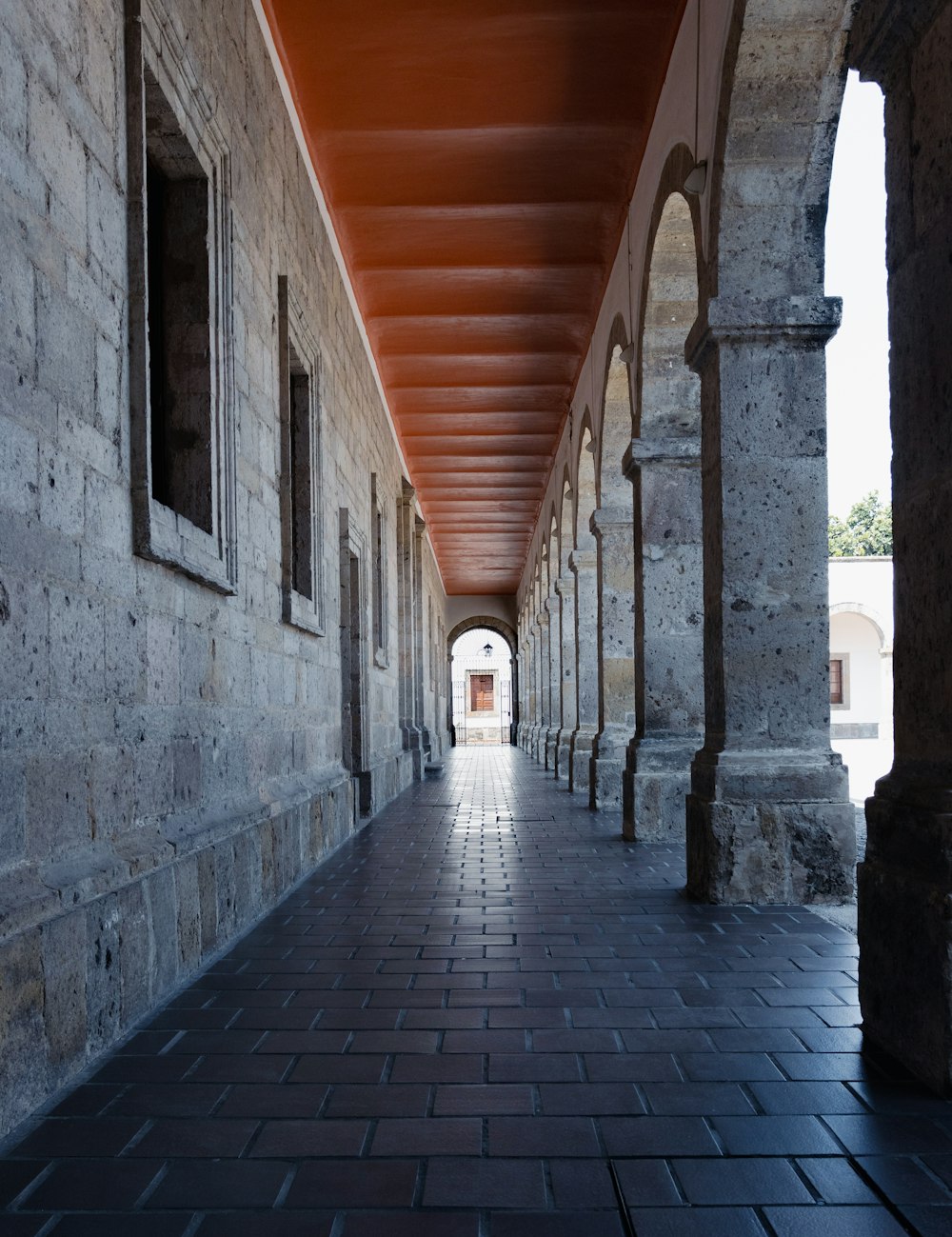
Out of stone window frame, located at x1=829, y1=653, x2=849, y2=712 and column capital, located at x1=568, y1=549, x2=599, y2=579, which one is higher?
column capital, located at x1=568, y1=549, x2=599, y2=579

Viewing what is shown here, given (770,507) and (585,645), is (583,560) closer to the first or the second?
(585,645)

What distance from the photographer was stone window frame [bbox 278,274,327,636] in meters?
5.76

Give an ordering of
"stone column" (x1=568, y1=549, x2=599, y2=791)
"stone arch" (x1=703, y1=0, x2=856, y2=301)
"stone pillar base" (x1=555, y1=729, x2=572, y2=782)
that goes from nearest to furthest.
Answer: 1. "stone arch" (x1=703, y1=0, x2=856, y2=301)
2. "stone column" (x1=568, y1=549, x2=599, y2=791)
3. "stone pillar base" (x1=555, y1=729, x2=572, y2=782)

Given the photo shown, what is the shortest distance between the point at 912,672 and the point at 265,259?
401cm

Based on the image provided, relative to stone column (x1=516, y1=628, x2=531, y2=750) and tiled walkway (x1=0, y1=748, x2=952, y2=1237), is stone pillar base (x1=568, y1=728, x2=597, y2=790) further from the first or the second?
stone column (x1=516, y1=628, x2=531, y2=750)

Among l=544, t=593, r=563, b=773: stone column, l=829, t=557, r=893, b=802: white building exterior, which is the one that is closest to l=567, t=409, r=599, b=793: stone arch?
l=544, t=593, r=563, b=773: stone column

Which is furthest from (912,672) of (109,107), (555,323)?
(555,323)

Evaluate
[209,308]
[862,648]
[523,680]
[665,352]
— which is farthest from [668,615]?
[862,648]

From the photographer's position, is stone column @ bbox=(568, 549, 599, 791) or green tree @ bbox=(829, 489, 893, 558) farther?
green tree @ bbox=(829, 489, 893, 558)

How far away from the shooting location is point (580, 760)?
1152 centimetres

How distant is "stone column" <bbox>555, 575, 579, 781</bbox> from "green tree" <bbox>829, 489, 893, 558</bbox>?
4258cm

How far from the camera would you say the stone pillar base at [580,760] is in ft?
37.3

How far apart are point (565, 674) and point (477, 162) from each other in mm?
8024

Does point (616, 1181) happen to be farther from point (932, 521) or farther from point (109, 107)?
point (109, 107)
